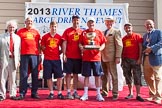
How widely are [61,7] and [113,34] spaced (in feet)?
6.87

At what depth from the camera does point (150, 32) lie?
5953 millimetres

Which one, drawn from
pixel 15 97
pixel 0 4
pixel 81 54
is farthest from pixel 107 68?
pixel 0 4

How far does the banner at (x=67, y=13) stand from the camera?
7668 millimetres

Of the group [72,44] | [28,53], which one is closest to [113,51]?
[72,44]

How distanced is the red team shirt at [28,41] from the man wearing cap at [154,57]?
2025 mm

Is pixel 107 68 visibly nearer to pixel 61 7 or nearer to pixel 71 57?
pixel 71 57

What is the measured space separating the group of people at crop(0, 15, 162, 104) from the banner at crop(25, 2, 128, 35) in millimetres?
1664

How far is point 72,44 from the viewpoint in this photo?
19.6ft

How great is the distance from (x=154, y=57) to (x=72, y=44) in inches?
59.4

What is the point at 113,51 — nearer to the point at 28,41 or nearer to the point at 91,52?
the point at 91,52

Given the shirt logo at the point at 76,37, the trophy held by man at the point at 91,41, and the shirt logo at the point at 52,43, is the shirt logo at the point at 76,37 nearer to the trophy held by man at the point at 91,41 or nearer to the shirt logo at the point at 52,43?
the trophy held by man at the point at 91,41

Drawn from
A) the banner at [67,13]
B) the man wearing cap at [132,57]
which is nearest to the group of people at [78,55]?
the man wearing cap at [132,57]

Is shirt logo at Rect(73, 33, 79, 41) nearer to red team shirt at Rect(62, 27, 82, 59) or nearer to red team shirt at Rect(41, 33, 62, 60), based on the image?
red team shirt at Rect(62, 27, 82, 59)

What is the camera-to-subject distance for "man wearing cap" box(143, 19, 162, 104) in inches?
229
